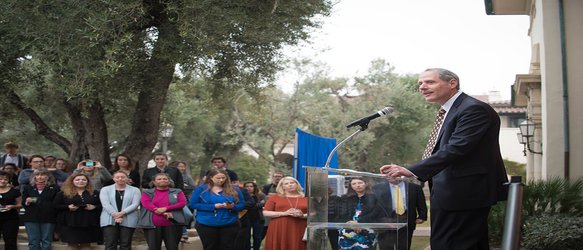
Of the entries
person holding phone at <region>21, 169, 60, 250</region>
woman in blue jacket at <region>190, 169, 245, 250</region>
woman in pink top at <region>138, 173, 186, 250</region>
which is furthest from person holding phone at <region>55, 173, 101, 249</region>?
woman in blue jacket at <region>190, 169, 245, 250</region>

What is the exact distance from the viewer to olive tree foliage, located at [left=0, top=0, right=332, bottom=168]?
41.1 ft

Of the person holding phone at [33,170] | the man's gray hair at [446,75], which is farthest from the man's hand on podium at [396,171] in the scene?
the person holding phone at [33,170]

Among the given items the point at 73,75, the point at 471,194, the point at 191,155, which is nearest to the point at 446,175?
the point at 471,194

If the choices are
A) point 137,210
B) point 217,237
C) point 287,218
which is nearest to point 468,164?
point 287,218

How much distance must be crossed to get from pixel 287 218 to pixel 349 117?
89.1 ft

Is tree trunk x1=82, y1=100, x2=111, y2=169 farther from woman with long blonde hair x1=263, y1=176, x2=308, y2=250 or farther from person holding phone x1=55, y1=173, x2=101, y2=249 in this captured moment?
woman with long blonde hair x1=263, y1=176, x2=308, y2=250

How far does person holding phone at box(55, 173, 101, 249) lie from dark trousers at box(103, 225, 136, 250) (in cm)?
39

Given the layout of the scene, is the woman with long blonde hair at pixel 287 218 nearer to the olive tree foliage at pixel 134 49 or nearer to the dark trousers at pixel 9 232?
the olive tree foliage at pixel 134 49

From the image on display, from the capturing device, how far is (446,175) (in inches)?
213

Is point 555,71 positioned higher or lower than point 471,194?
higher

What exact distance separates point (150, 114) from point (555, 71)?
7.66 m

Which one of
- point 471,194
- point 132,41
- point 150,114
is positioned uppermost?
point 132,41

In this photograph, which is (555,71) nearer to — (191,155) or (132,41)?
(132,41)

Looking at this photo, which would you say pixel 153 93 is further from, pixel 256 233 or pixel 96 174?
pixel 256 233
